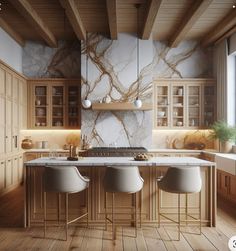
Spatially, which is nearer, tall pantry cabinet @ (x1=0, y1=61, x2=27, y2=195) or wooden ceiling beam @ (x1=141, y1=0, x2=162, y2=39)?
wooden ceiling beam @ (x1=141, y1=0, x2=162, y2=39)

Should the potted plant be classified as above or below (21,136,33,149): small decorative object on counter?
above

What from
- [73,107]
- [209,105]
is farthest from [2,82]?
[209,105]

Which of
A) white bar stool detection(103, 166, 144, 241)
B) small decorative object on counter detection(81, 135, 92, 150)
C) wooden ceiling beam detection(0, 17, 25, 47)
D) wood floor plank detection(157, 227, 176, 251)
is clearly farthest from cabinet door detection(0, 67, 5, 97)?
wood floor plank detection(157, 227, 176, 251)

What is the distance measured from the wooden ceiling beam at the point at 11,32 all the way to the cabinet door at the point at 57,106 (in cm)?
135

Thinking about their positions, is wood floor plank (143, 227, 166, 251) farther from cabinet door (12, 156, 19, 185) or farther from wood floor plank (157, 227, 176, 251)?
cabinet door (12, 156, 19, 185)

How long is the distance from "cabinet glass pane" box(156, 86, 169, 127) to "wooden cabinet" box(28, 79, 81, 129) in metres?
1.97

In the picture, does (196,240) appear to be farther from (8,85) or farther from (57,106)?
(57,106)

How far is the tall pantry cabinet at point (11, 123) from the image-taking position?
18.3 feet

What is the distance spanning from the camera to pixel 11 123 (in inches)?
240

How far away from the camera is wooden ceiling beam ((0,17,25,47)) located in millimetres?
5811

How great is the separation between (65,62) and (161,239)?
5.18m

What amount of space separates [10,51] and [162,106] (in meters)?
3.80

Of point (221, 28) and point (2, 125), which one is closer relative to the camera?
point (2, 125)

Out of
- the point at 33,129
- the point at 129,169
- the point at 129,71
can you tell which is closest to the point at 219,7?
the point at 129,71
